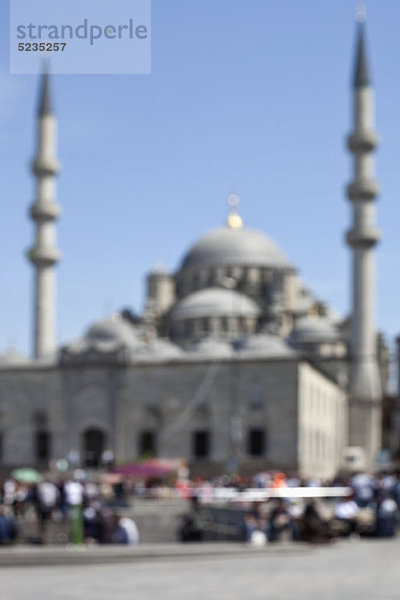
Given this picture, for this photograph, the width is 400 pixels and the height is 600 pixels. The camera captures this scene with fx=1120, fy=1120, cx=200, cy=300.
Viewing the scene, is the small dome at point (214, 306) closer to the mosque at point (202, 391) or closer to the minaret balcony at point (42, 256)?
the mosque at point (202, 391)

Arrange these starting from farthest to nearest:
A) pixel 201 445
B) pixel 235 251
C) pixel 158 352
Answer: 1. pixel 235 251
2. pixel 158 352
3. pixel 201 445

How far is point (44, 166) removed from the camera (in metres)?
40.2

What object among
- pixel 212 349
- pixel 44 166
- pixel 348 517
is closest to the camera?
pixel 348 517

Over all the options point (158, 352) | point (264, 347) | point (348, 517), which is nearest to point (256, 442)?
point (264, 347)

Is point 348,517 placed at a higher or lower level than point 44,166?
lower

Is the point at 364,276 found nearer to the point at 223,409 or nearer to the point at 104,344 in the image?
the point at 223,409

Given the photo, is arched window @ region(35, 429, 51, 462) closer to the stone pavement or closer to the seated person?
the seated person

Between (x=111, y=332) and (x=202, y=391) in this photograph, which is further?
(x=111, y=332)

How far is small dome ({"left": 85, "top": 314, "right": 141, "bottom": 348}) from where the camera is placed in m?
44.6

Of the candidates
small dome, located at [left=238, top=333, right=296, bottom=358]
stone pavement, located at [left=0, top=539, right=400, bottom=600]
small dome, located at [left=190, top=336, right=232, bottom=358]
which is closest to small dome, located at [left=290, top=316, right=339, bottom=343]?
small dome, located at [left=190, top=336, right=232, bottom=358]

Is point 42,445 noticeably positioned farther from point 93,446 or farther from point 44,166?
point 44,166

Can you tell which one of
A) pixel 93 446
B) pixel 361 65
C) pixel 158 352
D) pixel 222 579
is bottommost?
pixel 93 446

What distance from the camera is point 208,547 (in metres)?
9.77

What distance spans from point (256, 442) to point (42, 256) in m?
10.4
